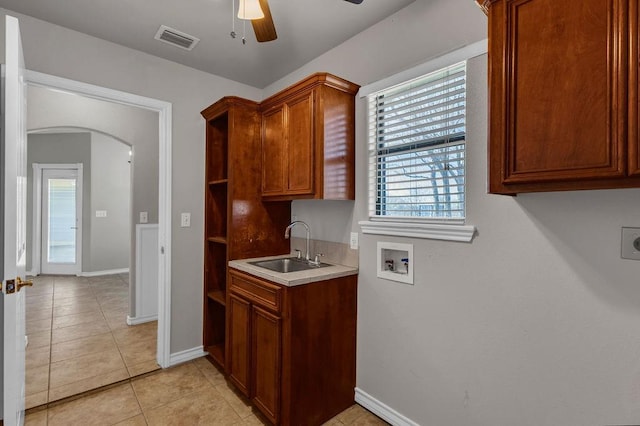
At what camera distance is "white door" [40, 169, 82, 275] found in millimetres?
6117

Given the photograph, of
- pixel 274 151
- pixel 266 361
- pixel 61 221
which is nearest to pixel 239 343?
pixel 266 361

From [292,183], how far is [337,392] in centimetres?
150

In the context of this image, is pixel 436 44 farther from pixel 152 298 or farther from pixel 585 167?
pixel 152 298

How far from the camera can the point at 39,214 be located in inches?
240

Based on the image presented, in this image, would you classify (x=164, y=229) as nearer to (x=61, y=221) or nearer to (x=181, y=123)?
(x=181, y=123)

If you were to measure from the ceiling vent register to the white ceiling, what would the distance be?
0.04 meters

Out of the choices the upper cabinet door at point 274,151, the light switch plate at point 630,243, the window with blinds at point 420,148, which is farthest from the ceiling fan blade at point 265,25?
the light switch plate at point 630,243

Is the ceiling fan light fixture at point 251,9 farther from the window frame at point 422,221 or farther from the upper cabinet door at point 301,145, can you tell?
the window frame at point 422,221

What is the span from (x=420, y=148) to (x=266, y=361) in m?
1.67

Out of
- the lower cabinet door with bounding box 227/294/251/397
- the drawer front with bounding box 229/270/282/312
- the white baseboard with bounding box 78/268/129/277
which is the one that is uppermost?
the drawer front with bounding box 229/270/282/312

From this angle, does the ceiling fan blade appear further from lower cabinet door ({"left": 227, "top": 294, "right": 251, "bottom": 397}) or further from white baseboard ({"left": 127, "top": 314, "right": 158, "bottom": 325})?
white baseboard ({"left": 127, "top": 314, "right": 158, "bottom": 325})

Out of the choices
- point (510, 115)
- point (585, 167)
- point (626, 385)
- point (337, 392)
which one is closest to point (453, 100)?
point (510, 115)

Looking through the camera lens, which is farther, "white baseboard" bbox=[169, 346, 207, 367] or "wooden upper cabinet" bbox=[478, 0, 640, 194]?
"white baseboard" bbox=[169, 346, 207, 367]

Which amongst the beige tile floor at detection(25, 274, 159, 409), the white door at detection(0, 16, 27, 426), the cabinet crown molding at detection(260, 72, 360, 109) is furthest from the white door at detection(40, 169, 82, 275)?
the cabinet crown molding at detection(260, 72, 360, 109)
